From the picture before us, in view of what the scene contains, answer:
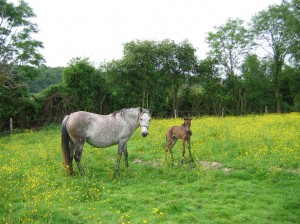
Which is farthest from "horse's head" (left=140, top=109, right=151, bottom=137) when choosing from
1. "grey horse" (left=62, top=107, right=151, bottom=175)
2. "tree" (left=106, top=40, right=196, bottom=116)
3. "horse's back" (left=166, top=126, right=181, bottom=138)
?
"tree" (left=106, top=40, right=196, bottom=116)

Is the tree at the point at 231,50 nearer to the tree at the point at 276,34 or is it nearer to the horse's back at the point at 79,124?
the tree at the point at 276,34

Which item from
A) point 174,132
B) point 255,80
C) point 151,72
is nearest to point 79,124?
point 174,132

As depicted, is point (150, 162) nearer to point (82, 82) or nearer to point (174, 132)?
point (174, 132)

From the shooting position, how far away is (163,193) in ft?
24.3

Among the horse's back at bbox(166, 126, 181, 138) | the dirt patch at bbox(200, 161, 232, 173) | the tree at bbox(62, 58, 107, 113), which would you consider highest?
the tree at bbox(62, 58, 107, 113)

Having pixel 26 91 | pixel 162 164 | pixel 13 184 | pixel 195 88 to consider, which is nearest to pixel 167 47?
pixel 195 88

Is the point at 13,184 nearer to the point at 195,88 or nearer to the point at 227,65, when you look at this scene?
the point at 195,88

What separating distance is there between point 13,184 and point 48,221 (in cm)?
312

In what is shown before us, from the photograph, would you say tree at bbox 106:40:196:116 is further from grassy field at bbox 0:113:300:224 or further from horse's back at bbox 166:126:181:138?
horse's back at bbox 166:126:181:138

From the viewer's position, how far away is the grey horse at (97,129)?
364 inches

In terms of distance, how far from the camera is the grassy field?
19.7 ft

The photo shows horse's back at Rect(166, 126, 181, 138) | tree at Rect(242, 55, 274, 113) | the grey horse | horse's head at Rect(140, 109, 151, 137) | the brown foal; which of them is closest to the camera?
horse's head at Rect(140, 109, 151, 137)

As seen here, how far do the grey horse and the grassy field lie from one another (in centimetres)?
77

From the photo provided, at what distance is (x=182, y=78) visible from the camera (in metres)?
31.1
